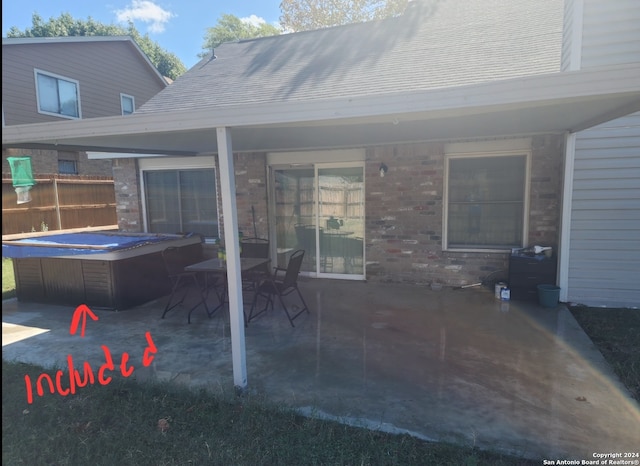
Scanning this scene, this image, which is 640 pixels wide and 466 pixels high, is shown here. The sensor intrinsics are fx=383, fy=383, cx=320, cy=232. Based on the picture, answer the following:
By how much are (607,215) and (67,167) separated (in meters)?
15.3

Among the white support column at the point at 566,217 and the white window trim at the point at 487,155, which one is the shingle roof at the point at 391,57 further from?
the white support column at the point at 566,217

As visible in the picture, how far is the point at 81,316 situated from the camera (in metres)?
5.11

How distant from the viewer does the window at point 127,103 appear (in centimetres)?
1527

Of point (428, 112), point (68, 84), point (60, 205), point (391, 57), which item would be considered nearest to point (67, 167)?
point (60, 205)

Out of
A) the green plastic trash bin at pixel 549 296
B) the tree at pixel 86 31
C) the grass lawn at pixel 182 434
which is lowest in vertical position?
the grass lawn at pixel 182 434

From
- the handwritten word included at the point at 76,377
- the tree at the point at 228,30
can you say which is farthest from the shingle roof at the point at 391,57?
the tree at the point at 228,30

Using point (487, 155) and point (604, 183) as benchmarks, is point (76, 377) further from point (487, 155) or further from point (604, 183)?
point (604, 183)

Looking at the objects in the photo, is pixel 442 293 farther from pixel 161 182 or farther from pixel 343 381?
pixel 161 182

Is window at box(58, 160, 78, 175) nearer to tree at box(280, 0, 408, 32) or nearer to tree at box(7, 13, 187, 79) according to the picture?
tree at box(280, 0, 408, 32)

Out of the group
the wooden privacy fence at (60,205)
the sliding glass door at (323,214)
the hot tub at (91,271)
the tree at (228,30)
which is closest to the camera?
the hot tub at (91,271)

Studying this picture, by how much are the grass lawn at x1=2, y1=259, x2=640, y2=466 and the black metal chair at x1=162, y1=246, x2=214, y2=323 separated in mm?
1875

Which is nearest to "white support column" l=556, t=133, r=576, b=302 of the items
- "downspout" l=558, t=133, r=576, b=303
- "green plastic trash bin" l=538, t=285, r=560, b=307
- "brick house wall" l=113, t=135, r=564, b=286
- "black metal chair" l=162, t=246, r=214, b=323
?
"downspout" l=558, t=133, r=576, b=303

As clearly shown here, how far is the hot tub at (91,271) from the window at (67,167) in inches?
344

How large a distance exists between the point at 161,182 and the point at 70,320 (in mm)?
3514
